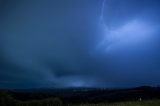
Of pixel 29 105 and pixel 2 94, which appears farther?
pixel 29 105

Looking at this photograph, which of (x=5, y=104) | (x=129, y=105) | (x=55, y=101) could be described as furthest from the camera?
(x=55, y=101)

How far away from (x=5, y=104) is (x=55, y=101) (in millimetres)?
11303

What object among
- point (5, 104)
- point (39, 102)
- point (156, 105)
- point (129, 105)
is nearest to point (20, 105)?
point (5, 104)

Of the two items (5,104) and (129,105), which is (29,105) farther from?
(129,105)

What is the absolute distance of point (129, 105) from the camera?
50.1m

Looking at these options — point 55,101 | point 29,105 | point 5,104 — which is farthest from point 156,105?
point 5,104

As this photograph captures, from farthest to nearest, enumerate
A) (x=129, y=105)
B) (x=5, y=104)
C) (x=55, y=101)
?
(x=55, y=101) → (x=129, y=105) → (x=5, y=104)

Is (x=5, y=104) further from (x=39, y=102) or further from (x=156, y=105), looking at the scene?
(x=156, y=105)

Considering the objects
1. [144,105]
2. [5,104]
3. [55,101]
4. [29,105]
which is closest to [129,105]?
[144,105]

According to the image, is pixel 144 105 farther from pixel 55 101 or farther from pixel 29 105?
pixel 29 105

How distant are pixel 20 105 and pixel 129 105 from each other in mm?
18328

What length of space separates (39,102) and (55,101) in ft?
10.4

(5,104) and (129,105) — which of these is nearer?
(5,104)

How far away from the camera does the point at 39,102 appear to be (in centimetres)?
5294
